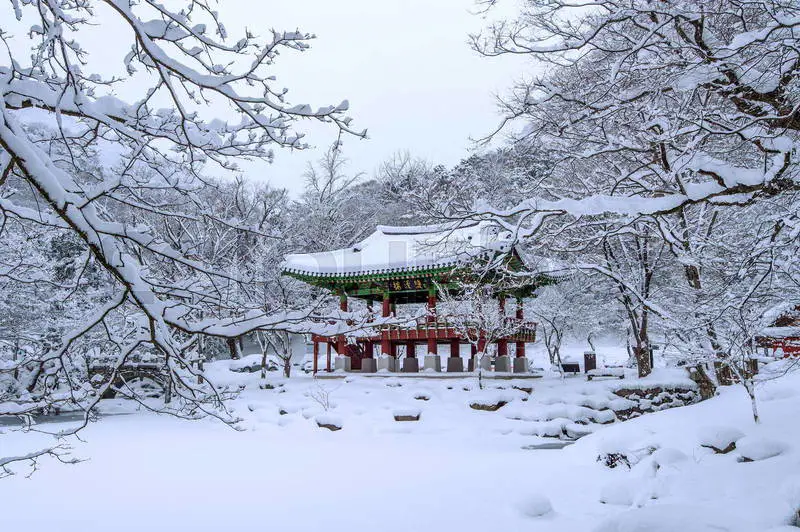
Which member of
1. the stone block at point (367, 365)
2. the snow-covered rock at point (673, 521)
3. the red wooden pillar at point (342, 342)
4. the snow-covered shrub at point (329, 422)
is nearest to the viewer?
the snow-covered rock at point (673, 521)

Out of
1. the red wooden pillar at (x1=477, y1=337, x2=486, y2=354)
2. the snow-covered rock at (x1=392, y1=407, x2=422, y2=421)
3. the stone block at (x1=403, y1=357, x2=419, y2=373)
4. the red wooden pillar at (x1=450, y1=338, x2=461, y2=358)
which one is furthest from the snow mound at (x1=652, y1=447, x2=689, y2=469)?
the red wooden pillar at (x1=450, y1=338, x2=461, y2=358)

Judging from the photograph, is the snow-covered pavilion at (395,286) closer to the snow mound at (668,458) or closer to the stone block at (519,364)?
the stone block at (519,364)

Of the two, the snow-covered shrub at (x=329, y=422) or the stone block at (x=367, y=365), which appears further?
the stone block at (x=367, y=365)

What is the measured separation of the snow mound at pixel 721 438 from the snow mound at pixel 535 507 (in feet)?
8.50

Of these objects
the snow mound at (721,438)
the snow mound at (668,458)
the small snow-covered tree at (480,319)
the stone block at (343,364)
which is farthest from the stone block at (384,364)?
the snow mound at (721,438)

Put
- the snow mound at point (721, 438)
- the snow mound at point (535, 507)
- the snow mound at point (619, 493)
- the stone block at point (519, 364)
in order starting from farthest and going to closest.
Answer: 1. the stone block at point (519, 364)
2. the snow mound at point (721, 438)
3. the snow mound at point (619, 493)
4. the snow mound at point (535, 507)

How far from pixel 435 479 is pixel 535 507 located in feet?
8.27

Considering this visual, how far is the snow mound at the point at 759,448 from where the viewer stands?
6.88 metres

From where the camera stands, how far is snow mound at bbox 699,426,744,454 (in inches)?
301

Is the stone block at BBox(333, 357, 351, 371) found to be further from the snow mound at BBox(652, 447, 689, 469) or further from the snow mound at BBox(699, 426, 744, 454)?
the snow mound at BBox(699, 426, 744, 454)

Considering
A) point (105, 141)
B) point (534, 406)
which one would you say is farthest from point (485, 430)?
point (105, 141)

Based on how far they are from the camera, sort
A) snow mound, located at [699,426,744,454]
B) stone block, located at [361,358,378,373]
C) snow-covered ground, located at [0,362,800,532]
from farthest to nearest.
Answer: stone block, located at [361,358,378,373]
snow mound, located at [699,426,744,454]
snow-covered ground, located at [0,362,800,532]

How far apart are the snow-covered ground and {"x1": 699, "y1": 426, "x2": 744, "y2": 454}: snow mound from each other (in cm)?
3

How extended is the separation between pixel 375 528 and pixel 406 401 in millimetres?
10066
